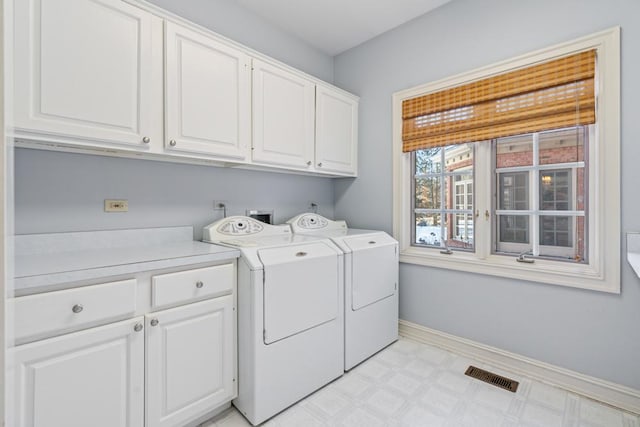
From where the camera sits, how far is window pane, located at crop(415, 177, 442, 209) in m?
2.71

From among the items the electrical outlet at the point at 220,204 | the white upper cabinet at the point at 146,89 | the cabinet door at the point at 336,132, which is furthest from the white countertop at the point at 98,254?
the cabinet door at the point at 336,132

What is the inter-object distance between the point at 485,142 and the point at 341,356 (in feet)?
6.43

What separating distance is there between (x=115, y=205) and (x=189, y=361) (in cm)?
106

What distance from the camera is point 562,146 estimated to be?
207 cm

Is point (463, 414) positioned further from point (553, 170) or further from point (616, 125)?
point (616, 125)

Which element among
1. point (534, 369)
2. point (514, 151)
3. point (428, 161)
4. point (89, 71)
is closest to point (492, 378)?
point (534, 369)

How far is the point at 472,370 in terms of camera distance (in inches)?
86.9

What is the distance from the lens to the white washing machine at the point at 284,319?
5.47ft

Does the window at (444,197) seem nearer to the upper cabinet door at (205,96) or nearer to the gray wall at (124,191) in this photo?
the gray wall at (124,191)

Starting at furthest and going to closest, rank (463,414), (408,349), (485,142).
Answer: (408,349) → (485,142) → (463,414)

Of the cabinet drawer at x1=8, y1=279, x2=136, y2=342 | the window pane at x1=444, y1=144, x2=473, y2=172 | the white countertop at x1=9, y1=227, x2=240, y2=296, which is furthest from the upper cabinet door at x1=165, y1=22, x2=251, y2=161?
the window pane at x1=444, y1=144, x2=473, y2=172

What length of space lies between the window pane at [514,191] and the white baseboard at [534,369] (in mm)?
1097

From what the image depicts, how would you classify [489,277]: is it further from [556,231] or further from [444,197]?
[444,197]

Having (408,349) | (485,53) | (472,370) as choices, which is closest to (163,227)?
(408,349)
